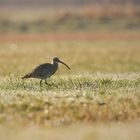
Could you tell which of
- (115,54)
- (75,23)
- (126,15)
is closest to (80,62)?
(115,54)

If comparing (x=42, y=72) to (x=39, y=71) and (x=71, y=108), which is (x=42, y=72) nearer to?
(x=39, y=71)

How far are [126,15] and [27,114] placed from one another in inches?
2371

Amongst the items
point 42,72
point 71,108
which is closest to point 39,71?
point 42,72

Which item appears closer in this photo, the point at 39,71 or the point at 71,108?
the point at 71,108

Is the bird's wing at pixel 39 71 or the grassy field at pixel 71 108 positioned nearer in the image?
the grassy field at pixel 71 108

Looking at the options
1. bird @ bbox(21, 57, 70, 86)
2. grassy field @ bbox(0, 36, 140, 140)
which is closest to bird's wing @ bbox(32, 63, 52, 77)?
bird @ bbox(21, 57, 70, 86)

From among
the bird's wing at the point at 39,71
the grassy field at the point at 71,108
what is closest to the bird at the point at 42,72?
the bird's wing at the point at 39,71

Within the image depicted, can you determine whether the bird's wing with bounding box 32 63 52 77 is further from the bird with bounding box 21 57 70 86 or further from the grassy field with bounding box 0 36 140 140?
the grassy field with bounding box 0 36 140 140

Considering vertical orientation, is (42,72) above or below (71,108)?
above

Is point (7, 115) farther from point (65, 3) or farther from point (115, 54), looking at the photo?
point (65, 3)

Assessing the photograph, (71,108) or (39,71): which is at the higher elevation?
(39,71)

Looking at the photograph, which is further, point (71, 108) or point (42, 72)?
point (42, 72)

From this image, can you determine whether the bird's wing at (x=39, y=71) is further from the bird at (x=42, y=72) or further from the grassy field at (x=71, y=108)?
the grassy field at (x=71, y=108)

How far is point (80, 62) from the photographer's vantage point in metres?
34.6
